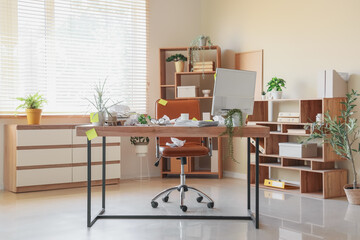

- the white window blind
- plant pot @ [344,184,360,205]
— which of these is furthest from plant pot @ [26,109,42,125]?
plant pot @ [344,184,360,205]

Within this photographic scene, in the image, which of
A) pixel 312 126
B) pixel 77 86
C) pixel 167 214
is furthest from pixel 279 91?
pixel 77 86

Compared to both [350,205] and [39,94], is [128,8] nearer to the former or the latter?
[39,94]

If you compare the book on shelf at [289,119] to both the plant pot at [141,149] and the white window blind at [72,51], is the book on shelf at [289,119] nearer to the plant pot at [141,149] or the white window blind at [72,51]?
the plant pot at [141,149]

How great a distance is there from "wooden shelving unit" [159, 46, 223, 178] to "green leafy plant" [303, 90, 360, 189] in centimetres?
176

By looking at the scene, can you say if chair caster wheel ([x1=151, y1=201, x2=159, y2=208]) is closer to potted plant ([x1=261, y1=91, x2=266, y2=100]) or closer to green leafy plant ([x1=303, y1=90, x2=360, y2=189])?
green leafy plant ([x1=303, y1=90, x2=360, y2=189])

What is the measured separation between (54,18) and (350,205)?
13.6 feet

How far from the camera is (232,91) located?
136 inches

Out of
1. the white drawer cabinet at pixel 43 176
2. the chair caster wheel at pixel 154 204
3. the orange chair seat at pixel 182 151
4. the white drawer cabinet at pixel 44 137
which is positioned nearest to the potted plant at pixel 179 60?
the white drawer cabinet at pixel 44 137

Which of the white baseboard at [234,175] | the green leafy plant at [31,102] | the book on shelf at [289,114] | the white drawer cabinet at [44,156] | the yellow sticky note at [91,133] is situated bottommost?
the white baseboard at [234,175]

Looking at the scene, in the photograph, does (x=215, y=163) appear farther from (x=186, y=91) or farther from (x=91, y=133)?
(x=91, y=133)

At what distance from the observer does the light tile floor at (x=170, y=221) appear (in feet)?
10.9

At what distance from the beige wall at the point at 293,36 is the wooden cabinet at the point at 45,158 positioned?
2145mm

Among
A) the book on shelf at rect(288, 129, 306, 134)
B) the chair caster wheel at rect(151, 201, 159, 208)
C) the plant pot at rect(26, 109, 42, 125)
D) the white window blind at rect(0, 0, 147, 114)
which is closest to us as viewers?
the chair caster wheel at rect(151, 201, 159, 208)

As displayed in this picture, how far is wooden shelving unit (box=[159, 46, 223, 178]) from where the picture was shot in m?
6.13
